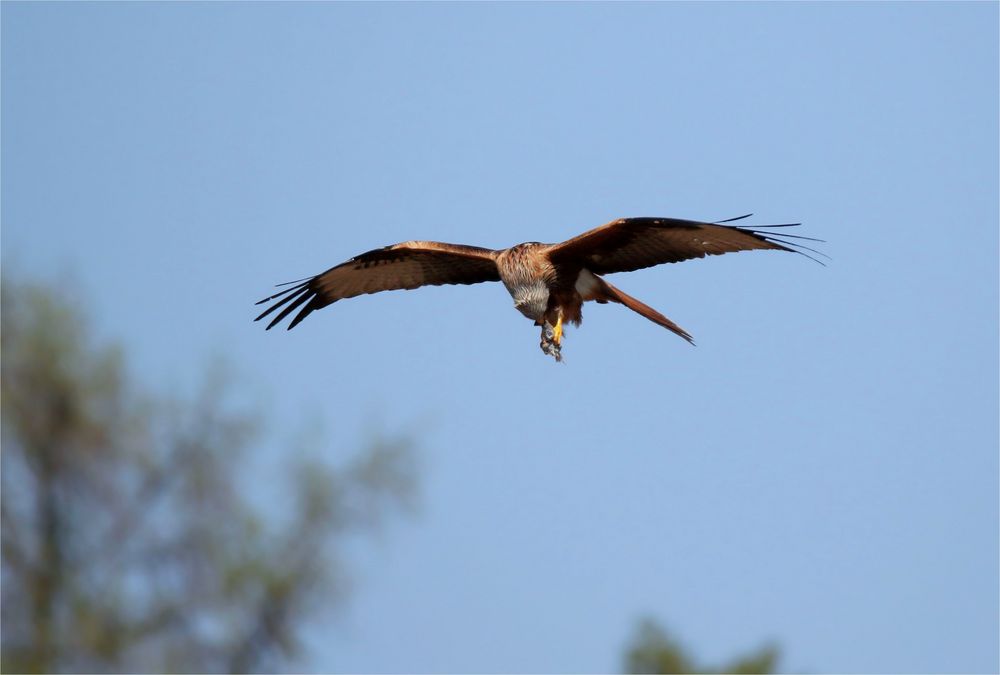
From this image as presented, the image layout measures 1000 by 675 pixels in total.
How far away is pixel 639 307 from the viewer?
36.8ft

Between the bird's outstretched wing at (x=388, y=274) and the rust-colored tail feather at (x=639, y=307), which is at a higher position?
the bird's outstretched wing at (x=388, y=274)

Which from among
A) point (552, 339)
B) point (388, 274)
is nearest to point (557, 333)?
point (552, 339)

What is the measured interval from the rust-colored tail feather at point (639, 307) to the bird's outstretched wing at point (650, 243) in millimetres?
165

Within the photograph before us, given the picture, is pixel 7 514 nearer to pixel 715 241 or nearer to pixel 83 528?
pixel 83 528

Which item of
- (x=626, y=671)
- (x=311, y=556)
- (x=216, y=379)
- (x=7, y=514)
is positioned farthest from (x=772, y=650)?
(x=7, y=514)

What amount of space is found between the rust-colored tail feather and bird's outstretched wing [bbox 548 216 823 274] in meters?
0.17

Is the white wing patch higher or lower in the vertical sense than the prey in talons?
higher

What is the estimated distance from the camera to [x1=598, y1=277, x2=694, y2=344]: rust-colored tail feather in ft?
35.6

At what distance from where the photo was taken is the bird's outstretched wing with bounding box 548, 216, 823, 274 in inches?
415

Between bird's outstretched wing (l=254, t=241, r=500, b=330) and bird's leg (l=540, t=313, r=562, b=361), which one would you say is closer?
bird's leg (l=540, t=313, r=562, b=361)

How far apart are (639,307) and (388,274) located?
2.61 meters

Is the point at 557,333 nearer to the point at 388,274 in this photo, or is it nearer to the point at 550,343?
the point at 550,343

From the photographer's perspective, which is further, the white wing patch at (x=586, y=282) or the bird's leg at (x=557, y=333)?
the white wing patch at (x=586, y=282)

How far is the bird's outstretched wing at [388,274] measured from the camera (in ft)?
40.8
